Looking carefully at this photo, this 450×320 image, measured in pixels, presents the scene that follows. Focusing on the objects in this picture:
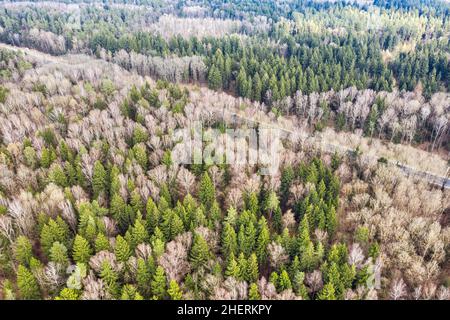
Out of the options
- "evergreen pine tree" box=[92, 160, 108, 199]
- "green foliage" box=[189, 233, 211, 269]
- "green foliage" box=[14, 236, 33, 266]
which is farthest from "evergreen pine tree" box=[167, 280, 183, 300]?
"evergreen pine tree" box=[92, 160, 108, 199]

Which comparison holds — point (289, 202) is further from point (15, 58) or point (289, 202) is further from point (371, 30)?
point (371, 30)

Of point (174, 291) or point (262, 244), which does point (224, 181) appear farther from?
point (174, 291)

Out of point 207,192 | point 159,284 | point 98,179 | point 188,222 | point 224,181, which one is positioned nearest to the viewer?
point 159,284

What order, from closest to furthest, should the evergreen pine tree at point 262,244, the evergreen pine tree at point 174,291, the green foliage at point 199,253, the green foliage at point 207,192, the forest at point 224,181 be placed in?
the evergreen pine tree at point 174,291 → the forest at point 224,181 → the green foliage at point 199,253 → the evergreen pine tree at point 262,244 → the green foliage at point 207,192

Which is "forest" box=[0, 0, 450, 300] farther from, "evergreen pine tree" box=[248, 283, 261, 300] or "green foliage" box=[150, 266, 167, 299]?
"evergreen pine tree" box=[248, 283, 261, 300]

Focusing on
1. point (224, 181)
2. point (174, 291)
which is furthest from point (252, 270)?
point (224, 181)

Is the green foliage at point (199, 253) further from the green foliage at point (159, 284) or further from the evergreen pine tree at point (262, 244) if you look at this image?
the evergreen pine tree at point (262, 244)

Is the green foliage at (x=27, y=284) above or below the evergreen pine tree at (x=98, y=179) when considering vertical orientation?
below

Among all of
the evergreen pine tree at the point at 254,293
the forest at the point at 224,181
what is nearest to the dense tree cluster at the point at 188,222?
the evergreen pine tree at the point at 254,293
